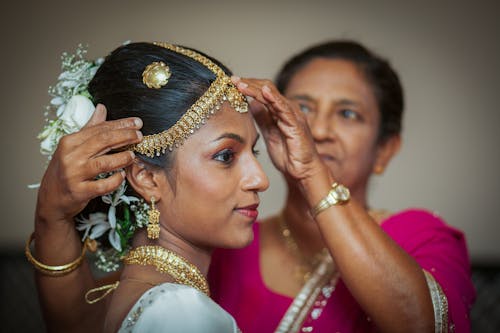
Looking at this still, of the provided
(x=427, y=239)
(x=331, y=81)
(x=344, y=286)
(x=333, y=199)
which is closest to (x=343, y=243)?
(x=333, y=199)

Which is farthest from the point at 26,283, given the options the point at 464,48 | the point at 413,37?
the point at 464,48

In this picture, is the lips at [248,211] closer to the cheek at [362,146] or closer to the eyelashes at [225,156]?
the eyelashes at [225,156]

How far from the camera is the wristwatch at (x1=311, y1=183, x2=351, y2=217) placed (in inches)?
A: 77.9

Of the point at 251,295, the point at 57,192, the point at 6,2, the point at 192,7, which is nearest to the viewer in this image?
the point at 57,192

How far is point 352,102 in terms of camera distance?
256 centimetres

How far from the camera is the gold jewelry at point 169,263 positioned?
170 centimetres

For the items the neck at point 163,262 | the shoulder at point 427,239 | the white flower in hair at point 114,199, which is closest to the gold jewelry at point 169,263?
the neck at point 163,262

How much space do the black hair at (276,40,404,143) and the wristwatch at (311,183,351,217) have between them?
830 mm

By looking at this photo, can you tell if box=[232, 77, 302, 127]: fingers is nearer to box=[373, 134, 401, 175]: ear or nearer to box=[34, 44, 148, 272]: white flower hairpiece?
box=[34, 44, 148, 272]: white flower hairpiece

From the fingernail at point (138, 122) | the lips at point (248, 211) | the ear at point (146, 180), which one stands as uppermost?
the fingernail at point (138, 122)

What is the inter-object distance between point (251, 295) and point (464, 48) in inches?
112

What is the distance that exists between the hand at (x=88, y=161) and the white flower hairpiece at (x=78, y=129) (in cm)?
12

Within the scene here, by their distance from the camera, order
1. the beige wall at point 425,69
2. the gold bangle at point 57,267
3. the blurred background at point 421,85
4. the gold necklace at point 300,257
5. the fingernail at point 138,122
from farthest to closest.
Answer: the beige wall at point 425,69, the blurred background at point 421,85, the gold necklace at point 300,257, the gold bangle at point 57,267, the fingernail at point 138,122

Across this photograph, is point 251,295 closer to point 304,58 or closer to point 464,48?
point 304,58
